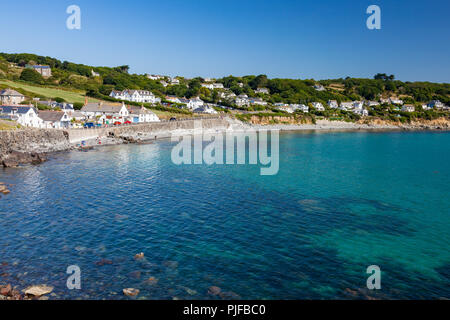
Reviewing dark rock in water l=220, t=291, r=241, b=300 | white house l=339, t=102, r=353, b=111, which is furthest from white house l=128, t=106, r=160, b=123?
white house l=339, t=102, r=353, b=111

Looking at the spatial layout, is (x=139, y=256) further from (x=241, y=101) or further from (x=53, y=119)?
(x=241, y=101)

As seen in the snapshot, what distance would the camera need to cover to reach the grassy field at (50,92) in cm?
11344

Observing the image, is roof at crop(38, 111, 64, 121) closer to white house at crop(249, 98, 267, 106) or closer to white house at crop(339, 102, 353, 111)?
white house at crop(249, 98, 267, 106)

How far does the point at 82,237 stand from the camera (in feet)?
81.4

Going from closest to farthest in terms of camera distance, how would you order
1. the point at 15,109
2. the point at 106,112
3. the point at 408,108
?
the point at 15,109, the point at 106,112, the point at 408,108

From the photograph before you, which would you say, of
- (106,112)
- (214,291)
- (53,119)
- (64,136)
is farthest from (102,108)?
(214,291)

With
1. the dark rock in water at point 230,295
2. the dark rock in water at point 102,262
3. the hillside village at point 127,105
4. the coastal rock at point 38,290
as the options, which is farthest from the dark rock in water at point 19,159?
the dark rock in water at point 230,295

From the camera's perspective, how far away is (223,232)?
26.5 meters

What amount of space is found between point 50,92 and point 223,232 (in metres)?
119

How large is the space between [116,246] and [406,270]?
20069 millimetres

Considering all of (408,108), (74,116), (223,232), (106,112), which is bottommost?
(223,232)
